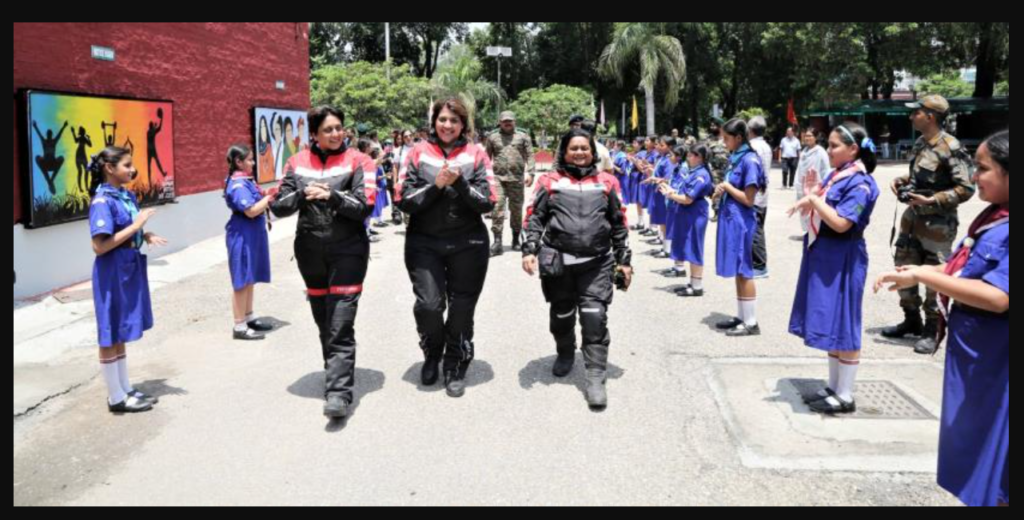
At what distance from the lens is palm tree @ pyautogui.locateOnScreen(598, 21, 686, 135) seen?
3397 centimetres

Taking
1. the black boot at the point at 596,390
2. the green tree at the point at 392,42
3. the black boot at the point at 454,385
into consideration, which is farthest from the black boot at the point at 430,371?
the green tree at the point at 392,42

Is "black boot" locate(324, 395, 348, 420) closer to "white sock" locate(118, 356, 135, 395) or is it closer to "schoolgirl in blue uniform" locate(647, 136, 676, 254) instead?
"white sock" locate(118, 356, 135, 395)

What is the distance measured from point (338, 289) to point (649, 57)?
31296 millimetres

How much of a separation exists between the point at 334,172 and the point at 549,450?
2086 mm

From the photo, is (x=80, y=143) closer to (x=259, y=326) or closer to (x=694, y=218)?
(x=259, y=326)

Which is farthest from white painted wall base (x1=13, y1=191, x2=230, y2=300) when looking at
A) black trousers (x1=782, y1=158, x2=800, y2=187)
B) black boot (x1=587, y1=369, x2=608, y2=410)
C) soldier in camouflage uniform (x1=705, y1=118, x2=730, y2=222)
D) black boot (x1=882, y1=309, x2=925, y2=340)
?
black trousers (x1=782, y1=158, x2=800, y2=187)

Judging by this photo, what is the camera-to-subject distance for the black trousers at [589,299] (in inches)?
199

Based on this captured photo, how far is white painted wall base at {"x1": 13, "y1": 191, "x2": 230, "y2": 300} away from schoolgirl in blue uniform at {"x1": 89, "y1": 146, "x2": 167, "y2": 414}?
243 mm

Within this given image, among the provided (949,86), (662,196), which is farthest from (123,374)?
(949,86)

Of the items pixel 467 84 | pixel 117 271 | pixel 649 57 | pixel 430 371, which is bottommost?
pixel 430 371

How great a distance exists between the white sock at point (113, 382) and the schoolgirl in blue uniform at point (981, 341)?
419 centimetres

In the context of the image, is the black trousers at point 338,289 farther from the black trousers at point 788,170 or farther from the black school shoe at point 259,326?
the black trousers at point 788,170

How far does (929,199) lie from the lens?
5867mm

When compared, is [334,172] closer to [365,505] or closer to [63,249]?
[63,249]
